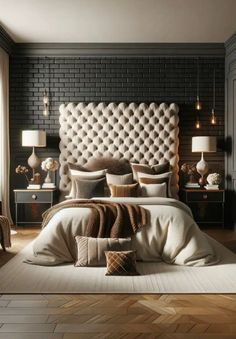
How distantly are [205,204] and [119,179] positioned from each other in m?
1.68

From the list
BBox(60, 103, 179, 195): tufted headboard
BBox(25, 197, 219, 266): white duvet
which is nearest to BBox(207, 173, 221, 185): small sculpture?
BBox(60, 103, 179, 195): tufted headboard

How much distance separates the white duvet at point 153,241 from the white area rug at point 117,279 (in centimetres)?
12

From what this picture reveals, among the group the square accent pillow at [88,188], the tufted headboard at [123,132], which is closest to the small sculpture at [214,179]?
the tufted headboard at [123,132]

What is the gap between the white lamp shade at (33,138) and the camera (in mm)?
6895

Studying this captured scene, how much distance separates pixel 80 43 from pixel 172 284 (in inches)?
191

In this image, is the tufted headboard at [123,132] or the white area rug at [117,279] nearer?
the white area rug at [117,279]

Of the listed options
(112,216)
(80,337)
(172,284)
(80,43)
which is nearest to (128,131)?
(80,43)

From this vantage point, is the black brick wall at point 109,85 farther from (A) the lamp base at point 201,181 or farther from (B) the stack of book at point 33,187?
Answer: (B) the stack of book at point 33,187

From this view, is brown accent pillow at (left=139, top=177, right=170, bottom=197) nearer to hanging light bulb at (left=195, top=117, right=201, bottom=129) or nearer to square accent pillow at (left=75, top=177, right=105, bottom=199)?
square accent pillow at (left=75, top=177, right=105, bottom=199)

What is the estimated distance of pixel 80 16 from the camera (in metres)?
5.97

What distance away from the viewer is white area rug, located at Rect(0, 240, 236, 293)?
3.64 m

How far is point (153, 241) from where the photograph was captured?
15.3 feet

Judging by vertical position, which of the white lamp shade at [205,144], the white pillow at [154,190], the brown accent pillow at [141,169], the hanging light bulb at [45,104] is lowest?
the white pillow at [154,190]

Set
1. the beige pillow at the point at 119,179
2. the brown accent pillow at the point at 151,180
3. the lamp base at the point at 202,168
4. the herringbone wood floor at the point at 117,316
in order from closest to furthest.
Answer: the herringbone wood floor at the point at 117,316 < the brown accent pillow at the point at 151,180 < the beige pillow at the point at 119,179 < the lamp base at the point at 202,168
